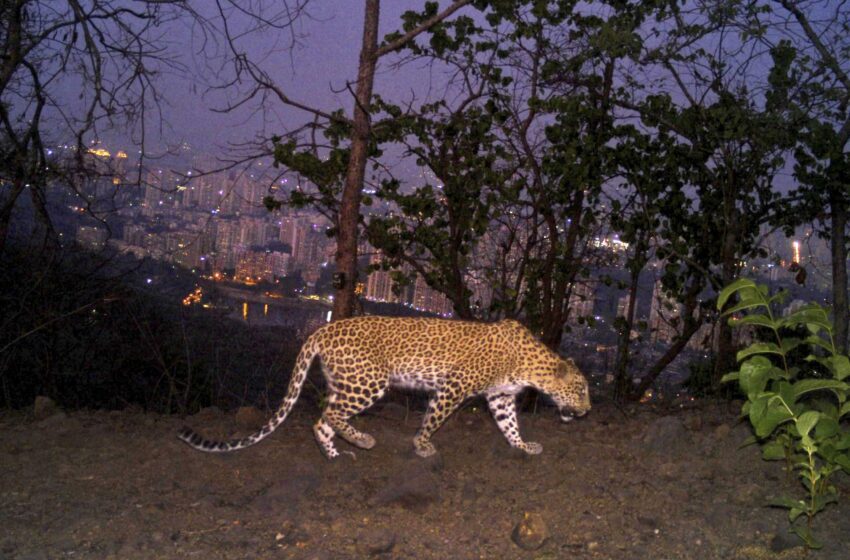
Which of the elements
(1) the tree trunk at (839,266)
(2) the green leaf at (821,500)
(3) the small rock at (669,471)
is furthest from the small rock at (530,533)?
(1) the tree trunk at (839,266)

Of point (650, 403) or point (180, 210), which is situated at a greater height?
point (180, 210)

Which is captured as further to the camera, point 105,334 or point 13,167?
point 105,334

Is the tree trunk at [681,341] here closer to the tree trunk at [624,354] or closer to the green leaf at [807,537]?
A: the tree trunk at [624,354]

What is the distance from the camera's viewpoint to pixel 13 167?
30.0 ft

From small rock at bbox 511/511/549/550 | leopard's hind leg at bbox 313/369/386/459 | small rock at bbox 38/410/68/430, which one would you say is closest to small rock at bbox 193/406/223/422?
small rock at bbox 38/410/68/430

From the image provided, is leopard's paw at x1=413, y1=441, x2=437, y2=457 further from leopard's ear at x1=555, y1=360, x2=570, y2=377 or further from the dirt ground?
leopard's ear at x1=555, y1=360, x2=570, y2=377

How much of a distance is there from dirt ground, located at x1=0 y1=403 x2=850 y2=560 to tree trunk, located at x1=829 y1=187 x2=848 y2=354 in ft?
6.34

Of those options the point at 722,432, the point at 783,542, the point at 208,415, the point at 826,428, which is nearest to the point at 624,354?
the point at 722,432

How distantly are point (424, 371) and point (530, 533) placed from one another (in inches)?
92.4

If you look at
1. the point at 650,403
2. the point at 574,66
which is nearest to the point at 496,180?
the point at 574,66

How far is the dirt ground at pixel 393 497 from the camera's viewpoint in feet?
17.7

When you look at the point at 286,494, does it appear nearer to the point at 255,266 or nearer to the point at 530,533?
the point at 530,533

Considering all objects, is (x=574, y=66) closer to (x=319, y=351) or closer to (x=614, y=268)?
(x=614, y=268)

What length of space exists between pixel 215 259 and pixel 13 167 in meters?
4.48
